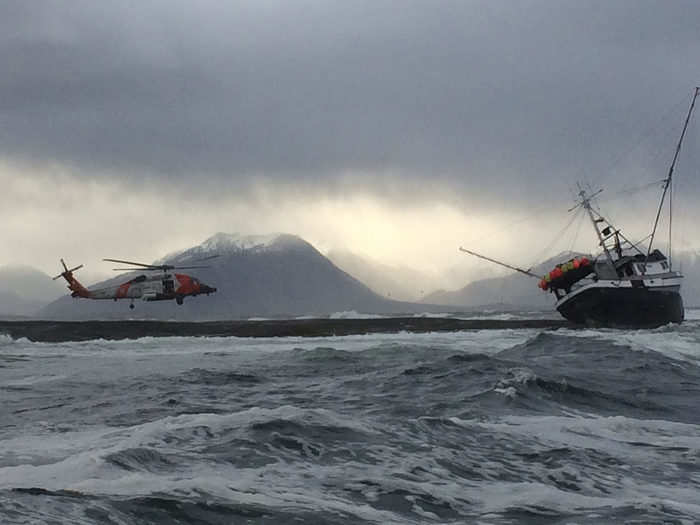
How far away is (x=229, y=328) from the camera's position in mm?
69125

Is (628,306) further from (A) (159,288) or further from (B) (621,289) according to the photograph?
(A) (159,288)

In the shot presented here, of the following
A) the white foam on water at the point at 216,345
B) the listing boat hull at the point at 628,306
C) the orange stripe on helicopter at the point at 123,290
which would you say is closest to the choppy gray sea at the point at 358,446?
the white foam on water at the point at 216,345

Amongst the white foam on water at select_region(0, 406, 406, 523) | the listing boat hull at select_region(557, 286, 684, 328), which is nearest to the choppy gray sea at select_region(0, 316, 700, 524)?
the white foam on water at select_region(0, 406, 406, 523)

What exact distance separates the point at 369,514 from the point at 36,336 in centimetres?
5580

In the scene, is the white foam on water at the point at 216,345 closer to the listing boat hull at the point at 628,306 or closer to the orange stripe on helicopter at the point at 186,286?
the orange stripe on helicopter at the point at 186,286

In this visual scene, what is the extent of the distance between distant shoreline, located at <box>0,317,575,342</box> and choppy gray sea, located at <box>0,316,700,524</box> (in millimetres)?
33531

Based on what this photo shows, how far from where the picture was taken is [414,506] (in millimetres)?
10203

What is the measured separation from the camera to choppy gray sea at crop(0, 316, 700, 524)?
9859mm

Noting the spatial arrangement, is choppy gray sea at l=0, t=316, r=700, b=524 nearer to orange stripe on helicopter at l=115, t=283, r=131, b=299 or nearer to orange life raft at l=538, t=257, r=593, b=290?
orange stripe on helicopter at l=115, t=283, r=131, b=299

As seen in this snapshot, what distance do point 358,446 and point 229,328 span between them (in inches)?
2227

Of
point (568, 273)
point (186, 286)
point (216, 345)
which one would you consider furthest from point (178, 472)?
point (568, 273)

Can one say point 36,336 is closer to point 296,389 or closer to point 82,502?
point 296,389

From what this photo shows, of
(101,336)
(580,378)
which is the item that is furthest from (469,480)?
(101,336)

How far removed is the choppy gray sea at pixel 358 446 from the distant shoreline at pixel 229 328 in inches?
1320
